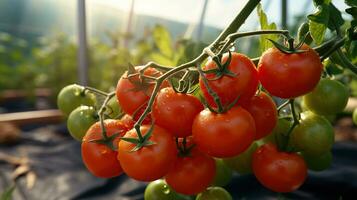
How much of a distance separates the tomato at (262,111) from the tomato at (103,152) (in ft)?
0.53

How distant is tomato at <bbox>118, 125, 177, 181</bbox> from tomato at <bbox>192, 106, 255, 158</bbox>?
0.11ft

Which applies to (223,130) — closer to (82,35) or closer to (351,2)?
(351,2)

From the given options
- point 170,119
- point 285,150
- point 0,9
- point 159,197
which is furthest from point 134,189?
point 0,9

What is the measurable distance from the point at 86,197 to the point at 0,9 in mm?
3869

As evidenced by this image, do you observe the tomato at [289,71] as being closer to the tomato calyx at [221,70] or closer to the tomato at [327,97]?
the tomato calyx at [221,70]

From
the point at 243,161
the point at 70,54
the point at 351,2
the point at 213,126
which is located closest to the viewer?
the point at 213,126

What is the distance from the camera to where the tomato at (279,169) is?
0.58m

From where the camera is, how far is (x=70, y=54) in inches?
111

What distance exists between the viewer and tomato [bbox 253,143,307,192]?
1.89ft

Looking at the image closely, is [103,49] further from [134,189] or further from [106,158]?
[106,158]

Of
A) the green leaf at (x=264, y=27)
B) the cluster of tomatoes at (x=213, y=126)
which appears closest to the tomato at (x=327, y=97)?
the cluster of tomatoes at (x=213, y=126)

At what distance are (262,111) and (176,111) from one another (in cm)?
12

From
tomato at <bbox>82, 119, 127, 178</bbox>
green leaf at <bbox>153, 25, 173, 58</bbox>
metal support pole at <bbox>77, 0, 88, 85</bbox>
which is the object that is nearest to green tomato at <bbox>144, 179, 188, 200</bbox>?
tomato at <bbox>82, 119, 127, 178</bbox>

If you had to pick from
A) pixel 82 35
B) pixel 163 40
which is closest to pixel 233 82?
pixel 163 40
